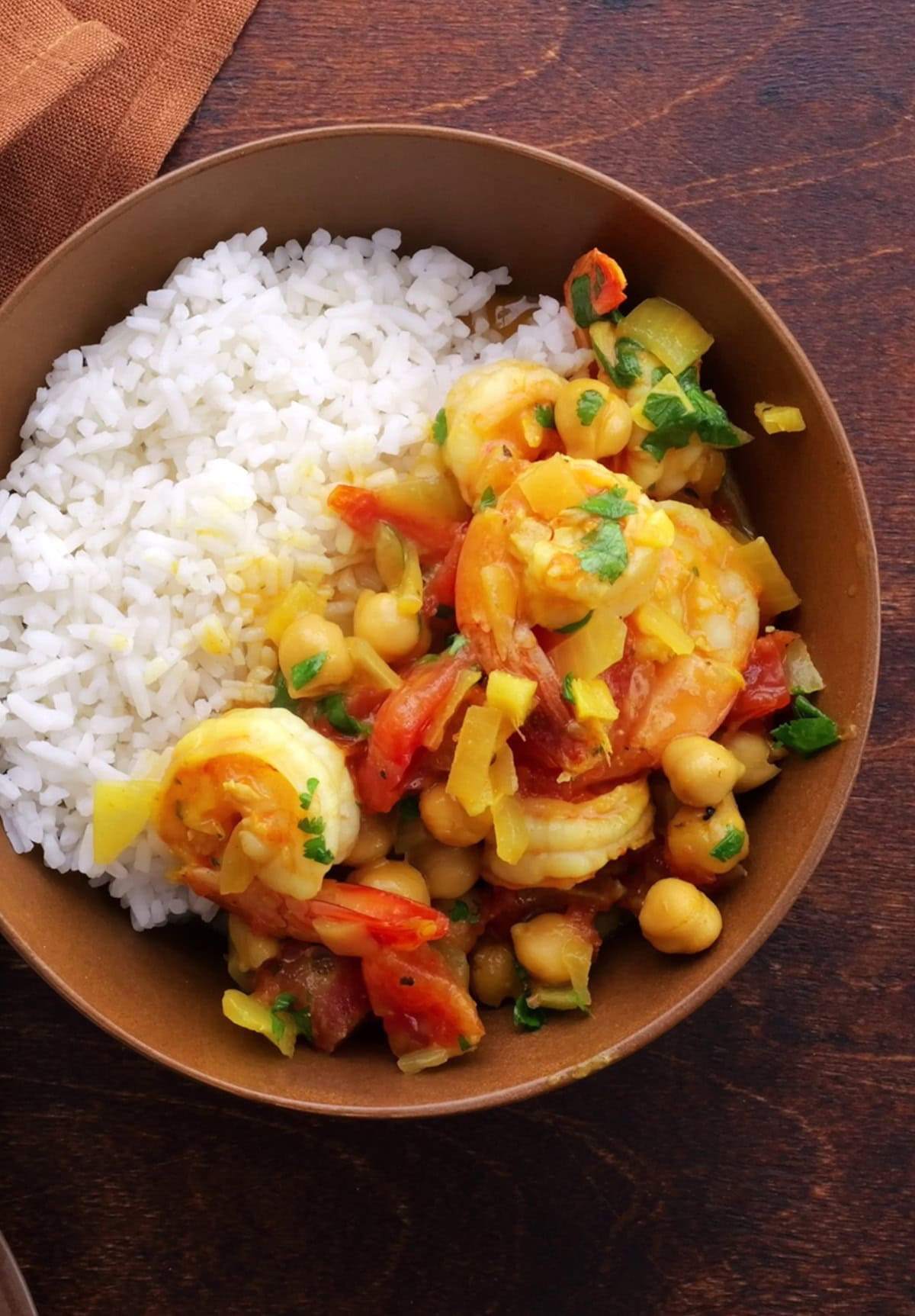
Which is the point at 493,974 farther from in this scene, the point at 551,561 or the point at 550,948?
the point at 551,561

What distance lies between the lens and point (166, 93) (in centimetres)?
252

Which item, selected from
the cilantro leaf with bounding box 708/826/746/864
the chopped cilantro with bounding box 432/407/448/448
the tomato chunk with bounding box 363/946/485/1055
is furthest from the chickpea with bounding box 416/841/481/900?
the chopped cilantro with bounding box 432/407/448/448

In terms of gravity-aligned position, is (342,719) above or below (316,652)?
below

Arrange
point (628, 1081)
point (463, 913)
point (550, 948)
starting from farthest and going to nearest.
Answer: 1. point (628, 1081)
2. point (463, 913)
3. point (550, 948)

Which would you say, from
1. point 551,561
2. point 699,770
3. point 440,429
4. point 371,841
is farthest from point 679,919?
point 440,429

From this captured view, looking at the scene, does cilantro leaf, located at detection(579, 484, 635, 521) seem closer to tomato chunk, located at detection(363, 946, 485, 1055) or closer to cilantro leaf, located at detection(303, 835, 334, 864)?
cilantro leaf, located at detection(303, 835, 334, 864)

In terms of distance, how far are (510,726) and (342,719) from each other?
0.35 meters

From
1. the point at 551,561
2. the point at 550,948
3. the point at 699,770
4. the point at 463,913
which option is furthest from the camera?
the point at 463,913

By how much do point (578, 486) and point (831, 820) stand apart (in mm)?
752

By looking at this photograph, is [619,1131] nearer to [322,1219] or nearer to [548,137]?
[322,1219]

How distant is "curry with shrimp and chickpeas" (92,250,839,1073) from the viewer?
2031 millimetres

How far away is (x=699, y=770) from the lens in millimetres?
2061

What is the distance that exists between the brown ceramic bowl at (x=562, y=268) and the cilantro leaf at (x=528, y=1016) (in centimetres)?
3

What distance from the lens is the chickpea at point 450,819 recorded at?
6.81ft
